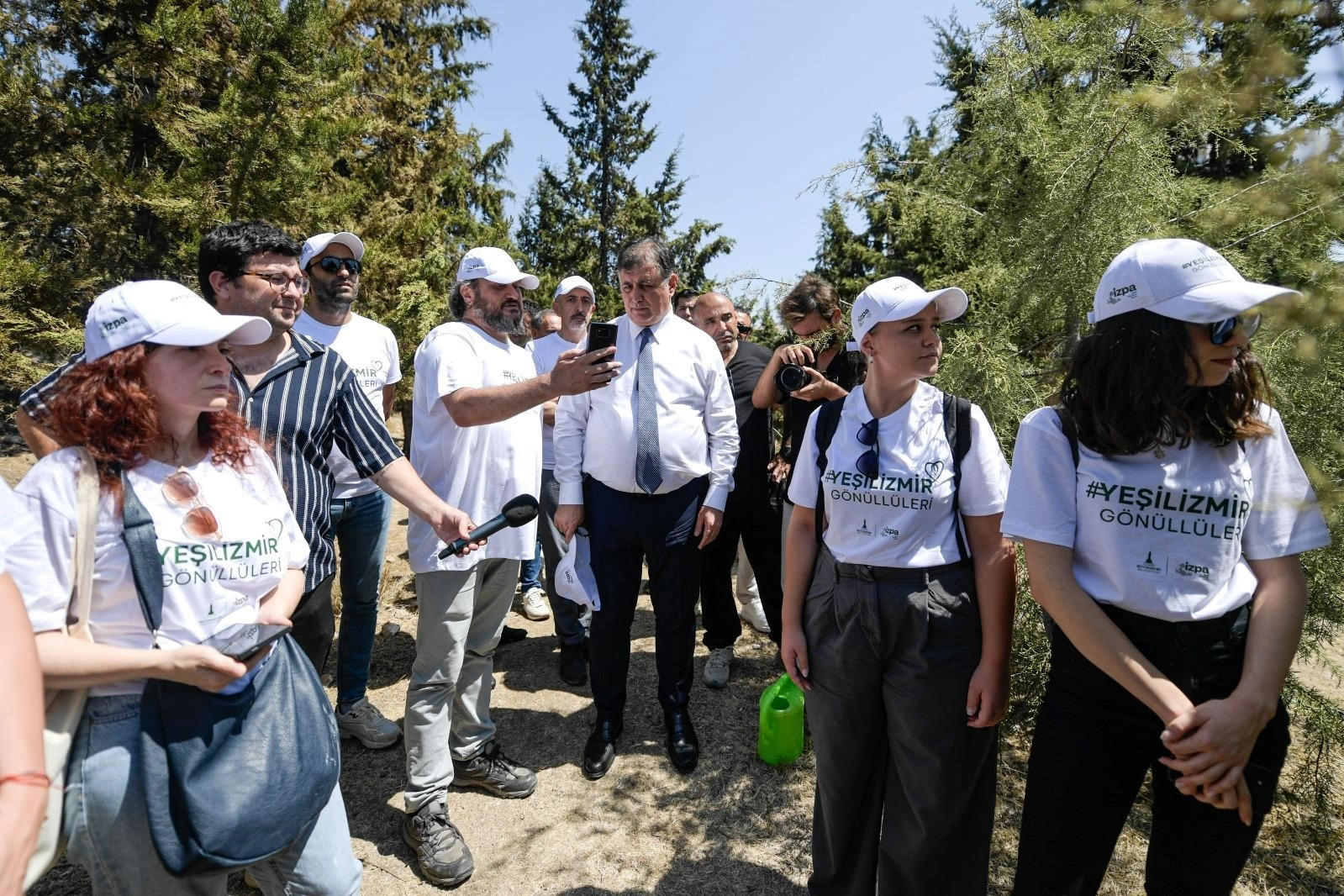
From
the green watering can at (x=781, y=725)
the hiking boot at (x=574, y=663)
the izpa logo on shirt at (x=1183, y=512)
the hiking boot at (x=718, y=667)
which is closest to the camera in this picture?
the izpa logo on shirt at (x=1183, y=512)

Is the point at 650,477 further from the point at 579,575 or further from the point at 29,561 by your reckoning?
the point at 29,561

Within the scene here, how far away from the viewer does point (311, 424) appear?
2635mm

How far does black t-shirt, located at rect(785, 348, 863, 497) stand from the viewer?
13.7ft

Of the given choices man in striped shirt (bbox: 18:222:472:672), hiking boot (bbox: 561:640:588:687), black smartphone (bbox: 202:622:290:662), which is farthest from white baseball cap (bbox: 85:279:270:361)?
hiking boot (bbox: 561:640:588:687)

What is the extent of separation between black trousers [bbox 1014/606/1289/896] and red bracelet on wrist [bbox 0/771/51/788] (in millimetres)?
2185

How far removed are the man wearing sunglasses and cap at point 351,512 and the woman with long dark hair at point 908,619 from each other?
8.11 ft

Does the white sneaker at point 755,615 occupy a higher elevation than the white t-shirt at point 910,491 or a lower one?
lower

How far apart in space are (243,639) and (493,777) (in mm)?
2145

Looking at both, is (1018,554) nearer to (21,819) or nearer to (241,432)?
(241,432)

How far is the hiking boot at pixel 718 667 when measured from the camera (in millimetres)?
4531

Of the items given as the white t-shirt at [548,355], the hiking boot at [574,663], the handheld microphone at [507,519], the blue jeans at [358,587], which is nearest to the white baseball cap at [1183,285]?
the handheld microphone at [507,519]

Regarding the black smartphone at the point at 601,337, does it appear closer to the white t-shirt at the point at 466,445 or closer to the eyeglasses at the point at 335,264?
the white t-shirt at the point at 466,445

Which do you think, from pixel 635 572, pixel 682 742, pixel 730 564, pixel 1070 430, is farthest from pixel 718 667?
pixel 1070 430

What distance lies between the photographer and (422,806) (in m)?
3.01
